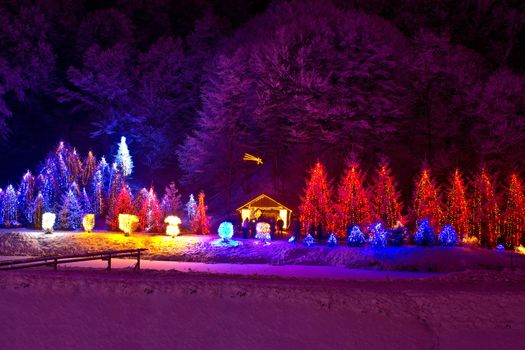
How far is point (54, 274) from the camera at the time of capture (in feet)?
37.2

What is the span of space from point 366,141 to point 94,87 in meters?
20.8

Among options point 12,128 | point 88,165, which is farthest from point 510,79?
point 12,128

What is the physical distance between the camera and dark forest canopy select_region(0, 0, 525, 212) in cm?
3081

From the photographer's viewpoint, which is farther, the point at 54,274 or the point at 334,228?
the point at 334,228

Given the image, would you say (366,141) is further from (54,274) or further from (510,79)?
(54,274)

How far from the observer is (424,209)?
26.0 meters

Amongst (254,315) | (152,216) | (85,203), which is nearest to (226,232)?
(152,216)

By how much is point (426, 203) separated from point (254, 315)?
720 inches

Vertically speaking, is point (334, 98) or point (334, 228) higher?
point (334, 98)

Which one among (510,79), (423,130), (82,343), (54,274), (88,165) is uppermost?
(510,79)

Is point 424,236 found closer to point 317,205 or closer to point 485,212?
point 317,205

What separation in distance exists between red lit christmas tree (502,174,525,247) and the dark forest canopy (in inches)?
148

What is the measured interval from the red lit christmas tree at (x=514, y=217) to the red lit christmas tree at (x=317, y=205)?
8366 millimetres

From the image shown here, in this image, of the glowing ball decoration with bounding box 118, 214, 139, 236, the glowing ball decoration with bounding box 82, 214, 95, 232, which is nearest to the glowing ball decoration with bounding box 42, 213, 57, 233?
the glowing ball decoration with bounding box 82, 214, 95, 232
